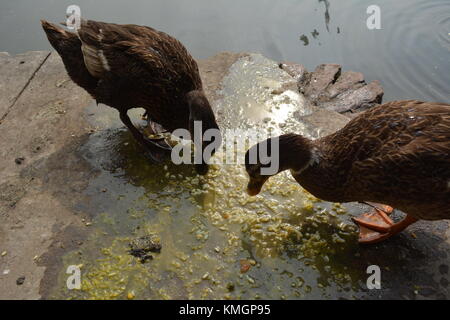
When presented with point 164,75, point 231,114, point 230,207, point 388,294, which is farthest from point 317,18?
point 388,294

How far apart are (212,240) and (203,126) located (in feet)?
2.96

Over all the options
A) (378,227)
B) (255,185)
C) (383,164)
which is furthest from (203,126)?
(378,227)

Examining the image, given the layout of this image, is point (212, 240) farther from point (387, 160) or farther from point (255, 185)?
point (387, 160)

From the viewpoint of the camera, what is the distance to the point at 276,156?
3062 mm

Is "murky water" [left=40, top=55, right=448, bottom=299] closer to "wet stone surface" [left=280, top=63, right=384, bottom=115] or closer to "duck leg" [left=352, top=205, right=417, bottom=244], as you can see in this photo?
"duck leg" [left=352, top=205, right=417, bottom=244]

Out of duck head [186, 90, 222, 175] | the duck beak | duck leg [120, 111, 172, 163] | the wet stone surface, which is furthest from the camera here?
the wet stone surface

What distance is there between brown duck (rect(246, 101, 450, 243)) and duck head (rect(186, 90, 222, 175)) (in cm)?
52

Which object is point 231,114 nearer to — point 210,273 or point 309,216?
point 309,216

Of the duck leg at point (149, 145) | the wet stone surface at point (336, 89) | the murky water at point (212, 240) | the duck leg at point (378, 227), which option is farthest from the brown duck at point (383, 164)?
the wet stone surface at point (336, 89)

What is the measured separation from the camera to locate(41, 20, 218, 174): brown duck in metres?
3.46

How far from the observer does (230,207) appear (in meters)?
3.37

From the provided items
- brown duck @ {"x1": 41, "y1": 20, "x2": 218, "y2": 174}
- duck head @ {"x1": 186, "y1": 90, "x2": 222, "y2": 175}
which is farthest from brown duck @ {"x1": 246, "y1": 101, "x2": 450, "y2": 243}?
brown duck @ {"x1": 41, "y1": 20, "x2": 218, "y2": 174}

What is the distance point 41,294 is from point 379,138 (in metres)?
2.47
